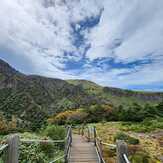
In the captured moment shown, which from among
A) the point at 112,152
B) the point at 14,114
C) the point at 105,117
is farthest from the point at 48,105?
the point at 112,152

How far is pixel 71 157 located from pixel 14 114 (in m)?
27.0

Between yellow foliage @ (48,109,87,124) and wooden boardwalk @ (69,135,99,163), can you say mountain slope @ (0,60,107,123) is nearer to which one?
yellow foliage @ (48,109,87,124)

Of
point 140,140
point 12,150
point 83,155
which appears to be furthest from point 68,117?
point 12,150

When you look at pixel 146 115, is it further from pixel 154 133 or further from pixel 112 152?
pixel 112 152

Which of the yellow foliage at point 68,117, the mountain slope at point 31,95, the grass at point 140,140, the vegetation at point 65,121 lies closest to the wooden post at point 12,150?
the vegetation at point 65,121

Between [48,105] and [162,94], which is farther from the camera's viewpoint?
[162,94]

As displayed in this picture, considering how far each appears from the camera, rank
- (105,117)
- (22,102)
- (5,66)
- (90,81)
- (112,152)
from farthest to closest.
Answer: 1. (90,81)
2. (5,66)
3. (22,102)
4. (105,117)
5. (112,152)

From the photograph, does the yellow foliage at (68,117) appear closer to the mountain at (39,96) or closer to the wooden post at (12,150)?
the mountain at (39,96)

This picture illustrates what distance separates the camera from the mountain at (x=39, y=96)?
3869 cm

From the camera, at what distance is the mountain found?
38688 mm

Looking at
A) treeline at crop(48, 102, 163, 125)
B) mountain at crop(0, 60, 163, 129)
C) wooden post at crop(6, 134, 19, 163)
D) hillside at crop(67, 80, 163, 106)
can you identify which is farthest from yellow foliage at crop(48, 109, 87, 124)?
hillside at crop(67, 80, 163, 106)

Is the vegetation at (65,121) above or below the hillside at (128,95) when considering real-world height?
below

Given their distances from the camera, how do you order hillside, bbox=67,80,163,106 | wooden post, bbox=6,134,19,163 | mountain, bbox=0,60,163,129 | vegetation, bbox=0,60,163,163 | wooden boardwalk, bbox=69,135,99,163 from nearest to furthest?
1. wooden post, bbox=6,134,19,163
2. wooden boardwalk, bbox=69,135,99,163
3. vegetation, bbox=0,60,163,163
4. mountain, bbox=0,60,163,129
5. hillside, bbox=67,80,163,106

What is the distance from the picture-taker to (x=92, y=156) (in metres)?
11.6
